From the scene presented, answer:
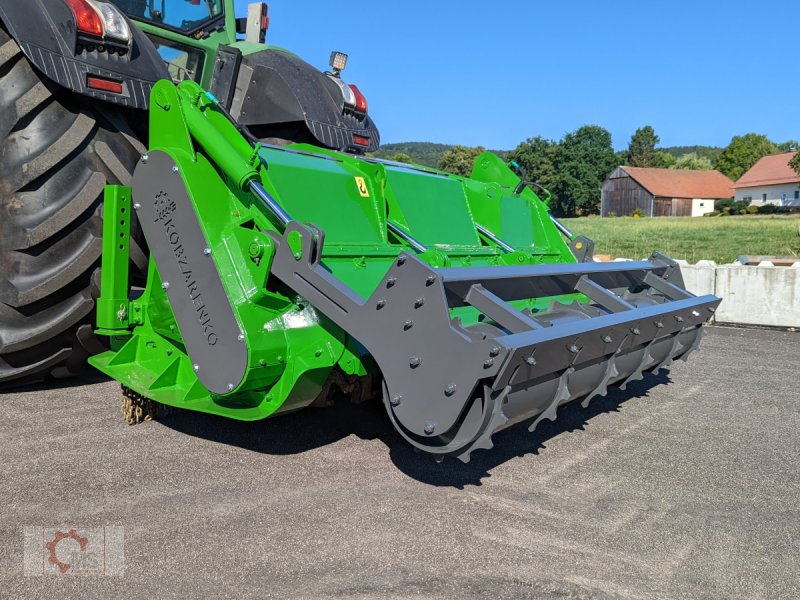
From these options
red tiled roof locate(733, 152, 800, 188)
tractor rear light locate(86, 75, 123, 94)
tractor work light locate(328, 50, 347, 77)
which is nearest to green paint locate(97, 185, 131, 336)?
tractor rear light locate(86, 75, 123, 94)

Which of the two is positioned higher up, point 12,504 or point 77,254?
point 77,254

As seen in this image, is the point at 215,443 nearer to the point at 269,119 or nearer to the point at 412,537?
the point at 412,537

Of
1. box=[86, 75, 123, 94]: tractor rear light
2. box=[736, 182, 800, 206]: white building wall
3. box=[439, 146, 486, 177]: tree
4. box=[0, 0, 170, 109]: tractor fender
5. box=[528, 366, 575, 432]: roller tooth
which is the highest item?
box=[439, 146, 486, 177]: tree

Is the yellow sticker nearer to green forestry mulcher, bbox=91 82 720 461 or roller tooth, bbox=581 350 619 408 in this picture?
green forestry mulcher, bbox=91 82 720 461

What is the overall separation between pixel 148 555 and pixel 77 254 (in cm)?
178

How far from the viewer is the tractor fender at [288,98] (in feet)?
17.2

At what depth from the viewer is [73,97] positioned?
11.7 feet

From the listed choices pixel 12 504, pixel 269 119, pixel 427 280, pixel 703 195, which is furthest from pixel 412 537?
pixel 703 195

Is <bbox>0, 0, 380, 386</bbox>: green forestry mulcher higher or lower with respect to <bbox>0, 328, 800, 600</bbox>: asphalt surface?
higher

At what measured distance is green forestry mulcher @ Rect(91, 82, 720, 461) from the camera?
106 inches

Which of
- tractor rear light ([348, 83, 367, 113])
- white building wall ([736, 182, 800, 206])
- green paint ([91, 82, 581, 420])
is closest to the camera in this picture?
green paint ([91, 82, 581, 420])

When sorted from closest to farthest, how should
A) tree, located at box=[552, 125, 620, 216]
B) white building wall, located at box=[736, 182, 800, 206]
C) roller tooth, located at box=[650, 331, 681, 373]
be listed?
roller tooth, located at box=[650, 331, 681, 373] → white building wall, located at box=[736, 182, 800, 206] → tree, located at box=[552, 125, 620, 216]

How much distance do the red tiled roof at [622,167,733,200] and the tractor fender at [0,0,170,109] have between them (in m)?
73.5

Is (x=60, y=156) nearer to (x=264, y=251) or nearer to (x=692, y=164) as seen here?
(x=264, y=251)
